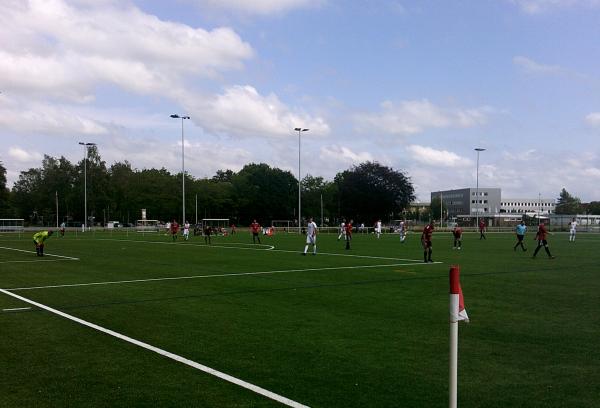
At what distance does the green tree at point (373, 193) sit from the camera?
97.8 metres

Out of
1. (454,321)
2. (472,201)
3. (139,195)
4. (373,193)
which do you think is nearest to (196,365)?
(454,321)

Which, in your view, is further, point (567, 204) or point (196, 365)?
point (567, 204)

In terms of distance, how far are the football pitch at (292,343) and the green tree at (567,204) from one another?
6605 inches

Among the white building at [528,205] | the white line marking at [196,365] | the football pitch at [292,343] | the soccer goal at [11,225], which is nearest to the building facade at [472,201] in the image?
the white building at [528,205]

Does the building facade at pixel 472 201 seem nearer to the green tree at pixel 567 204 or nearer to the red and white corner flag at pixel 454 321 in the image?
the green tree at pixel 567 204

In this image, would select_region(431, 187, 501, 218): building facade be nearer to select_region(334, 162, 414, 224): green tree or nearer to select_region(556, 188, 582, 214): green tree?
select_region(556, 188, 582, 214): green tree

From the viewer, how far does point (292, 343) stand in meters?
8.02

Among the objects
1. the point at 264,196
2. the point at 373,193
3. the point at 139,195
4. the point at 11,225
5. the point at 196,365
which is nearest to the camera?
the point at 196,365

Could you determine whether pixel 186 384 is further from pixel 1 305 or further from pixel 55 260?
pixel 55 260

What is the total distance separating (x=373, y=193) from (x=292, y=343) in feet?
298

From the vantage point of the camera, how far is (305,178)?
14312 centimetres

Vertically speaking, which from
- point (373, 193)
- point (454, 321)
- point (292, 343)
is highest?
point (373, 193)

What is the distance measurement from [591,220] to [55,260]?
87603 millimetres

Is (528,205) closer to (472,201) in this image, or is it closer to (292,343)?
(472,201)
